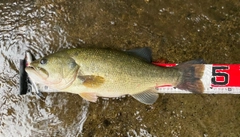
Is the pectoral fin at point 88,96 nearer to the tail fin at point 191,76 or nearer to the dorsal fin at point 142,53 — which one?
the dorsal fin at point 142,53

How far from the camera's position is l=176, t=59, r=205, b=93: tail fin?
3.37 m

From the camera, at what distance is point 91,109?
3.73 meters

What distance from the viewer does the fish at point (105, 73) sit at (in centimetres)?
331

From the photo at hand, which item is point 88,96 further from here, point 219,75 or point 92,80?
point 219,75

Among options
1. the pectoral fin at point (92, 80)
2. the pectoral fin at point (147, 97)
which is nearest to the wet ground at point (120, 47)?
the pectoral fin at point (147, 97)

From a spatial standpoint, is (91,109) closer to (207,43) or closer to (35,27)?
(35,27)

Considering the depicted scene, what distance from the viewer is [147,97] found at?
137 inches

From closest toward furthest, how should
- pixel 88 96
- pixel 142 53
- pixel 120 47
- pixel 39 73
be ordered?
pixel 39 73 → pixel 88 96 → pixel 142 53 → pixel 120 47

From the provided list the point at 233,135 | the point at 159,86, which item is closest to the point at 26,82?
the point at 159,86

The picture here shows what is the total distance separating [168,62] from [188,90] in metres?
0.47

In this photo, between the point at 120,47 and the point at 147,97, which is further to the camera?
the point at 120,47

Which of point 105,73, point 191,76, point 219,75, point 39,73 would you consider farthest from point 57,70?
point 219,75

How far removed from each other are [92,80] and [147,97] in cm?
65

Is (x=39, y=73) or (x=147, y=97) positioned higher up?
(x=39, y=73)
